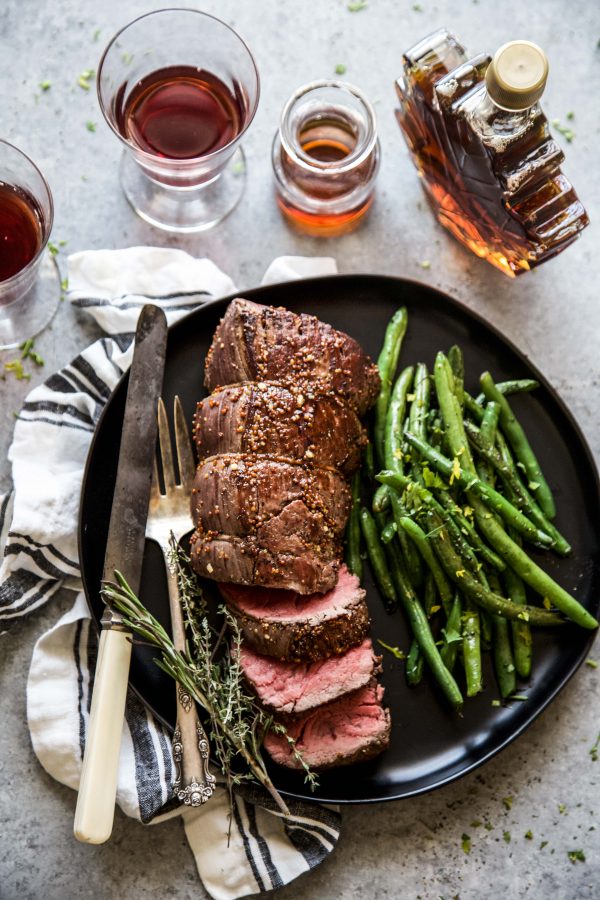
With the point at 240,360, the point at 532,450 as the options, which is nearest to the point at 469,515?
the point at 532,450

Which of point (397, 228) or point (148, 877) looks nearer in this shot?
point (148, 877)

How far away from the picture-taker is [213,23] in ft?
12.4

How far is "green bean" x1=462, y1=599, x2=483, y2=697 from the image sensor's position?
11.6 feet

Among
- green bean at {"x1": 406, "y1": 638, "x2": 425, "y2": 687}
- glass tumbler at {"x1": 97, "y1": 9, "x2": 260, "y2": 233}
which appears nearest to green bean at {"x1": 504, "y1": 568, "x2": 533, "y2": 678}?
green bean at {"x1": 406, "y1": 638, "x2": 425, "y2": 687}

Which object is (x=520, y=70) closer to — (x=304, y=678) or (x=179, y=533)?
(x=179, y=533)

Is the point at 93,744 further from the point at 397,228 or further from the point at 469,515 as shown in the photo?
the point at 397,228

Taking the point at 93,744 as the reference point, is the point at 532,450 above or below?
above

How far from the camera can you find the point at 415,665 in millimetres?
3611

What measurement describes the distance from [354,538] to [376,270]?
1276 millimetres

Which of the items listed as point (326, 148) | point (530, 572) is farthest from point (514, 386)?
point (326, 148)

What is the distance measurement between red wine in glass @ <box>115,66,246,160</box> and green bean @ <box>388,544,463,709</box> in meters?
1.87

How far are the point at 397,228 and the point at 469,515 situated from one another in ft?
4.65

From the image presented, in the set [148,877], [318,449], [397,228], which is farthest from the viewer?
[397,228]

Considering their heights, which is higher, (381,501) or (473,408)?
(473,408)
